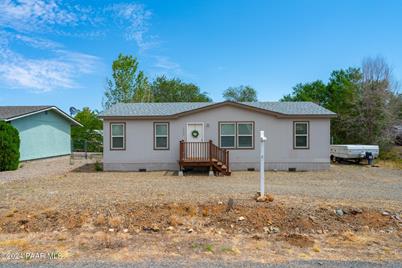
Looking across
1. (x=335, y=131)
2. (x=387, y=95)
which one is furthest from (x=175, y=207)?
(x=387, y=95)

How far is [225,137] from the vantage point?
12.8m

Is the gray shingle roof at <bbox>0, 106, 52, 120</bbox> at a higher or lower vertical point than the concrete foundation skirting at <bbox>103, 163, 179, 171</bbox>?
higher

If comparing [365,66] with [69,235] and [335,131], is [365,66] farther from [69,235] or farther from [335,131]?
[69,235]

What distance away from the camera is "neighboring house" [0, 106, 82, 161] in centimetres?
1558

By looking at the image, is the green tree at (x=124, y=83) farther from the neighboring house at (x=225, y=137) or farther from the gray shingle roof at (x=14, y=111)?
the neighboring house at (x=225, y=137)

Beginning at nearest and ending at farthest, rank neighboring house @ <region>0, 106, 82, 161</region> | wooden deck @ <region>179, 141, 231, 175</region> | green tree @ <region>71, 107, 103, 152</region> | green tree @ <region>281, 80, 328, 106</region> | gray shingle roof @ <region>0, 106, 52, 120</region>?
wooden deck @ <region>179, 141, 231, 175</region>
gray shingle roof @ <region>0, 106, 52, 120</region>
neighboring house @ <region>0, 106, 82, 161</region>
green tree @ <region>71, 107, 103, 152</region>
green tree @ <region>281, 80, 328, 106</region>

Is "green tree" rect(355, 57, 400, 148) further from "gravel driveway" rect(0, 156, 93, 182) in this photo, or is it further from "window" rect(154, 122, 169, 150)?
"gravel driveway" rect(0, 156, 93, 182)

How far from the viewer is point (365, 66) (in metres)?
20.9

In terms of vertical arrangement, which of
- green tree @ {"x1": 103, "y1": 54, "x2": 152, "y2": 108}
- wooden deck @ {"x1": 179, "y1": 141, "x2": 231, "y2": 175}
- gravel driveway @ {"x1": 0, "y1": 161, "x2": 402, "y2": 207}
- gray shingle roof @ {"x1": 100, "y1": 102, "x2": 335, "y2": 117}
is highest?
green tree @ {"x1": 103, "y1": 54, "x2": 152, "y2": 108}

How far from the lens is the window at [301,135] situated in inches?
505

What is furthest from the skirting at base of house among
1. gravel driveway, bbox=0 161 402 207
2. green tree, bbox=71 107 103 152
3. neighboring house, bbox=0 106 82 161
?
green tree, bbox=71 107 103 152

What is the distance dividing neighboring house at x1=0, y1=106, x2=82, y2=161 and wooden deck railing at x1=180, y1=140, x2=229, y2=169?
10.2 metres

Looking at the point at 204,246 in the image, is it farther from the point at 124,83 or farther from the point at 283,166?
the point at 124,83

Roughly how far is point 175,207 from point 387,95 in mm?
20304
